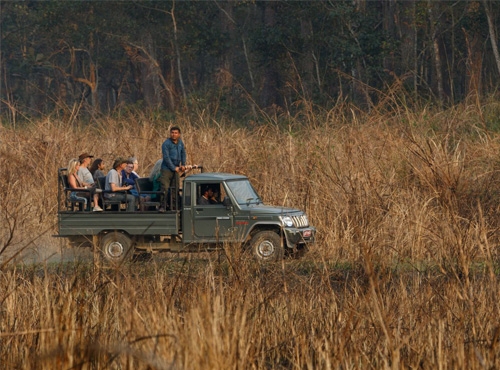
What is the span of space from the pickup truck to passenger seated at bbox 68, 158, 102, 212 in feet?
0.91

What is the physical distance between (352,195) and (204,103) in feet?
67.9

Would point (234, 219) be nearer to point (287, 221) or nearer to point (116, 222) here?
point (287, 221)

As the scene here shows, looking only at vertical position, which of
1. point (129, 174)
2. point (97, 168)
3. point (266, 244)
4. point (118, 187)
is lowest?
point (266, 244)

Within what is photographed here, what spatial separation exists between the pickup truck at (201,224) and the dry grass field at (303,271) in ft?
1.18

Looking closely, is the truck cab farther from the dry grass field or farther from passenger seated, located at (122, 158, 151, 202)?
passenger seated, located at (122, 158, 151, 202)

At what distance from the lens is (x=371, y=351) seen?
6.62 m

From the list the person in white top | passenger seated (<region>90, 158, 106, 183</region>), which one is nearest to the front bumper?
the person in white top

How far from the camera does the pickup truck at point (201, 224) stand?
45.4 ft

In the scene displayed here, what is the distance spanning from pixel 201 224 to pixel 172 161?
126 centimetres

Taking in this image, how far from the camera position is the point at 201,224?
13945 millimetres

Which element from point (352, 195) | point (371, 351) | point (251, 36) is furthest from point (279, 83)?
point (371, 351)

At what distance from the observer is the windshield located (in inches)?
553

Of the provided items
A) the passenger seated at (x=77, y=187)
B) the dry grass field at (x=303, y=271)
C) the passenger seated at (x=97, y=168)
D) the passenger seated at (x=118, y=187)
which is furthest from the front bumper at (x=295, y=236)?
the passenger seated at (x=97, y=168)

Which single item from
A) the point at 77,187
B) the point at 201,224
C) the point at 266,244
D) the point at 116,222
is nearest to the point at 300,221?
the point at 266,244
